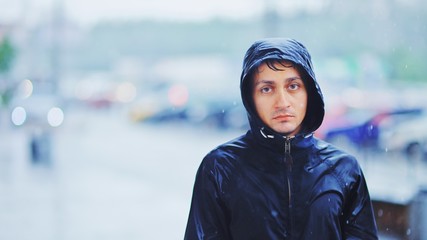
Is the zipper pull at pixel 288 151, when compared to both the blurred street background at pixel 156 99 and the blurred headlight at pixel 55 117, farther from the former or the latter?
the blurred headlight at pixel 55 117

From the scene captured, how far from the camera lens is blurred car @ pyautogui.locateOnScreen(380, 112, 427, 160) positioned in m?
6.01

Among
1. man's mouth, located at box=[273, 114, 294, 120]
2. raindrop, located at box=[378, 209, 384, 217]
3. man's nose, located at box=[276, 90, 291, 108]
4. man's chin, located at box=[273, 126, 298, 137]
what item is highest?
man's nose, located at box=[276, 90, 291, 108]

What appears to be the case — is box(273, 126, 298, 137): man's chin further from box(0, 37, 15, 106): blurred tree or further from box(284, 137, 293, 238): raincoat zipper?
box(0, 37, 15, 106): blurred tree

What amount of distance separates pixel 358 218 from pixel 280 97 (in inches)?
14.0

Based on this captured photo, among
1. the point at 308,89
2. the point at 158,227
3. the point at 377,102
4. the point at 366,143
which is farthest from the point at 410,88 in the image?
the point at 308,89

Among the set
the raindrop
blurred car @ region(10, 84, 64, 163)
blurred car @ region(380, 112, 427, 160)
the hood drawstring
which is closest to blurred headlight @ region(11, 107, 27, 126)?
blurred car @ region(10, 84, 64, 163)

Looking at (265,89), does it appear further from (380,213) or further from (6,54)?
(6,54)

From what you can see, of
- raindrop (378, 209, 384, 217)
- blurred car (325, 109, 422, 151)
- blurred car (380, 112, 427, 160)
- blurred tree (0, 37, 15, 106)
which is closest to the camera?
raindrop (378, 209, 384, 217)

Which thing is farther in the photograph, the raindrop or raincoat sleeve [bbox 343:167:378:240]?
the raindrop

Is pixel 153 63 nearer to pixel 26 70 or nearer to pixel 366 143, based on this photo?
pixel 26 70

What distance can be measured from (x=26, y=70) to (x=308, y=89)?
9.26ft

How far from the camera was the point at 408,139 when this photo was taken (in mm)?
6066

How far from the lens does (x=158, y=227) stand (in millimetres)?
4273

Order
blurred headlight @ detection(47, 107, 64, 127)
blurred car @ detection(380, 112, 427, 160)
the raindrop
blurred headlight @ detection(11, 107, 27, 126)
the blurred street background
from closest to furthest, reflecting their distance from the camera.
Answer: the raindrop < blurred headlight @ detection(11, 107, 27, 126) < the blurred street background < blurred headlight @ detection(47, 107, 64, 127) < blurred car @ detection(380, 112, 427, 160)
